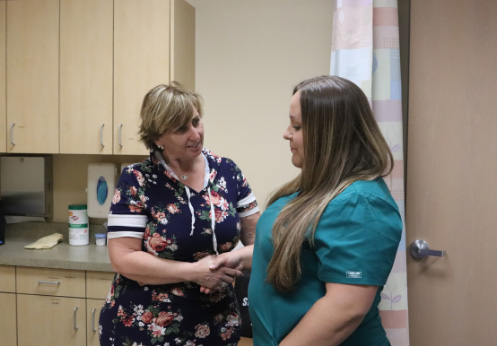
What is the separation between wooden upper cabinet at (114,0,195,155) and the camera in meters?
2.49

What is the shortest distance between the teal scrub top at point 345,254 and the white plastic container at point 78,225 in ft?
6.31

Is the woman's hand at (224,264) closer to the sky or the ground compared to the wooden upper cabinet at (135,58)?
closer to the ground

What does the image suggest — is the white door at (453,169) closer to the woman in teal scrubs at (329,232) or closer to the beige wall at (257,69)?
the beige wall at (257,69)

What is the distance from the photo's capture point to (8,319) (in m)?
2.59

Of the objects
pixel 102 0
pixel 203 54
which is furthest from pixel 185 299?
pixel 102 0

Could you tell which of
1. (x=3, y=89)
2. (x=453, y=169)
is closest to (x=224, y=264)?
(x=453, y=169)

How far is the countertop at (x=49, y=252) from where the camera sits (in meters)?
2.46

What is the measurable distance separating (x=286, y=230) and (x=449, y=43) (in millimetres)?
1397

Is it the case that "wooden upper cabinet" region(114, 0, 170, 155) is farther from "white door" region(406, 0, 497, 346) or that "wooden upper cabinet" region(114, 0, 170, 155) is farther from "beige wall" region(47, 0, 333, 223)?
"white door" region(406, 0, 497, 346)

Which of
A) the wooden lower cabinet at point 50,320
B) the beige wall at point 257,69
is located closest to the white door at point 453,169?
the beige wall at point 257,69

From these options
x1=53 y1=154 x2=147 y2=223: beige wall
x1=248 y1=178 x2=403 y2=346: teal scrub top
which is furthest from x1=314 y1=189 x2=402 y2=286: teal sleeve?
x1=53 y1=154 x2=147 y2=223: beige wall

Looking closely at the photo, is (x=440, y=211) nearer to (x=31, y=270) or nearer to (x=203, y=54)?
(x=203, y=54)

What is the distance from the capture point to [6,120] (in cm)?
276

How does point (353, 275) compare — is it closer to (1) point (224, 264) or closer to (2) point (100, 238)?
(1) point (224, 264)
